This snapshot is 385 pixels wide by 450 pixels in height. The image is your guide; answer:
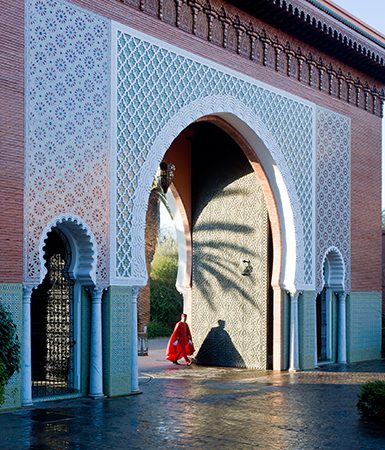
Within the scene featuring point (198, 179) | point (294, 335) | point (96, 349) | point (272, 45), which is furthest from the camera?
point (198, 179)

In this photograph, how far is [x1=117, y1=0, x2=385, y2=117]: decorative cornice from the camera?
10758mm

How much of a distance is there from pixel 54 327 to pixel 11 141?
8.15 feet

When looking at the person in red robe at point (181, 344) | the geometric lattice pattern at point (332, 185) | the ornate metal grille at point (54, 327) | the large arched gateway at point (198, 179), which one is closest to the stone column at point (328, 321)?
the large arched gateway at point (198, 179)

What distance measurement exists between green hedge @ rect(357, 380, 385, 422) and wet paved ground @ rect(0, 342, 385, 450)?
13 centimetres

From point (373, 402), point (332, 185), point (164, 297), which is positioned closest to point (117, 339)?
point (373, 402)

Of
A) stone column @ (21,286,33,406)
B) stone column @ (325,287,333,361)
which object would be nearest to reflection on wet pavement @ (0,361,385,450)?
stone column @ (21,286,33,406)

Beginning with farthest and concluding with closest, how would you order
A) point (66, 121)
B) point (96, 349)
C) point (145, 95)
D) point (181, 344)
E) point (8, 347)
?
point (181, 344)
point (145, 95)
point (96, 349)
point (66, 121)
point (8, 347)

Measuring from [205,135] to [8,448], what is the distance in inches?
329

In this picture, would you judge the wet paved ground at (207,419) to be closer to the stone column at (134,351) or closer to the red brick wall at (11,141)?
the stone column at (134,351)

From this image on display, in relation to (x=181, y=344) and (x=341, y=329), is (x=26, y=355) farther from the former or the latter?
(x=341, y=329)

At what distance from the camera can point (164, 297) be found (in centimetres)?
2608

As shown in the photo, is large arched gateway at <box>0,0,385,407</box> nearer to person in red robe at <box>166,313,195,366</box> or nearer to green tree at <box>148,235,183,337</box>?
person in red robe at <box>166,313,195,366</box>

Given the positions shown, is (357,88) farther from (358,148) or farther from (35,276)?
(35,276)

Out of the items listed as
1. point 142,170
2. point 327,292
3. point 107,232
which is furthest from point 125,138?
point 327,292
